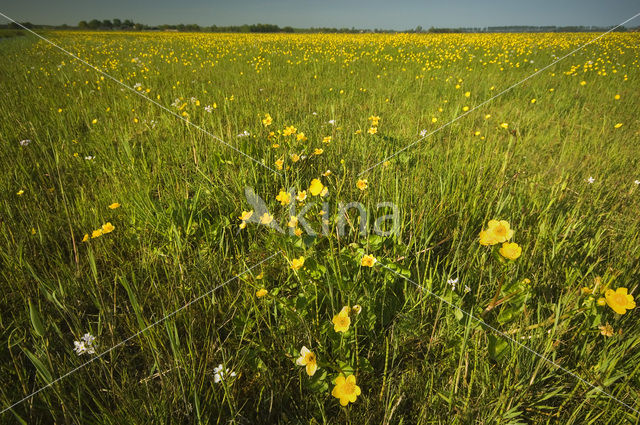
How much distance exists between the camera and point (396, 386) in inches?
41.3

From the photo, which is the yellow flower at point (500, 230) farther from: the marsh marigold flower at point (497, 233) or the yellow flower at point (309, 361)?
the yellow flower at point (309, 361)

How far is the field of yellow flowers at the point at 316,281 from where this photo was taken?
97 centimetres

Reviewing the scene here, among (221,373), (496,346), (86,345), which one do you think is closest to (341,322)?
(221,373)

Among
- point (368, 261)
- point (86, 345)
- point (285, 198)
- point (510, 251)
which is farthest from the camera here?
point (285, 198)

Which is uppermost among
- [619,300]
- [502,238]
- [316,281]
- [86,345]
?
[502,238]

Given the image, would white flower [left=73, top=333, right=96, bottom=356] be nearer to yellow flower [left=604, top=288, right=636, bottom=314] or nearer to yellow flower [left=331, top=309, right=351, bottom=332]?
yellow flower [left=331, top=309, right=351, bottom=332]

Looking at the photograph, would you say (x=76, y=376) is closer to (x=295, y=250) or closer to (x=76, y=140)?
(x=295, y=250)

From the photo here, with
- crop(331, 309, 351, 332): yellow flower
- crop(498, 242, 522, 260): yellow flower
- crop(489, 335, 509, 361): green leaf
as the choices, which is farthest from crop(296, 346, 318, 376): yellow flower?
crop(498, 242, 522, 260): yellow flower

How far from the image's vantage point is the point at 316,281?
4.03 feet

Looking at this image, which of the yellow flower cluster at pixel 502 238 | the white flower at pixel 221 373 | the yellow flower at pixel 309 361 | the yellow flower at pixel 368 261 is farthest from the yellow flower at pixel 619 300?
the white flower at pixel 221 373

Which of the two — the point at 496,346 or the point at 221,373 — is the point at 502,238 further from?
the point at 221,373

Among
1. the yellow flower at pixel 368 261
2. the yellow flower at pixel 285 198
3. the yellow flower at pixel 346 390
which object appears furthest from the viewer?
the yellow flower at pixel 285 198

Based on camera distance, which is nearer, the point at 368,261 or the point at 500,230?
the point at 500,230

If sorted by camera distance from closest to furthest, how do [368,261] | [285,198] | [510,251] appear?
[510,251] → [368,261] → [285,198]
